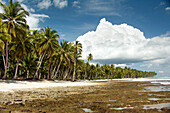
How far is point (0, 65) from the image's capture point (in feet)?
129

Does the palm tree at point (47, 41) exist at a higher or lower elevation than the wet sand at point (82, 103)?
higher

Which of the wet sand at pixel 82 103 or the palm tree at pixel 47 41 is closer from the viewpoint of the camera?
the wet sand at pixel 82 103

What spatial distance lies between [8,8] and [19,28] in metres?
4.46

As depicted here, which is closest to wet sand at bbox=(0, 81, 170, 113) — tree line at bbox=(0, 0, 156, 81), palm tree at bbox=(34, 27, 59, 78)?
tree line at bbox=(0, 0, 156, 81)

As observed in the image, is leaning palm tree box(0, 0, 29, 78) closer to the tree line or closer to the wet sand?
the tree line

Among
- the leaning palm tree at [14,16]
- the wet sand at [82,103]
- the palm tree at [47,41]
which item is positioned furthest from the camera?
the palm tree at [47,41]

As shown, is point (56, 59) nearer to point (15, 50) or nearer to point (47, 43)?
point (47, 43)

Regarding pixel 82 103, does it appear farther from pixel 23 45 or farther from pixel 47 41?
pixel 47 41

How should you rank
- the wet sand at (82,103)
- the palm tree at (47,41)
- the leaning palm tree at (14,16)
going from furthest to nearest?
the palm tree at (47,41)
the leaning palm tree at (14,16)
the wet sand at (82,103)

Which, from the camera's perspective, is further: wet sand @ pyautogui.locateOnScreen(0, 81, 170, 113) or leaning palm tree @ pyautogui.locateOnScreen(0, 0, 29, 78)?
leaning palm tree @ pyautogui.locateOnScreen(0, 0, 29, 78)

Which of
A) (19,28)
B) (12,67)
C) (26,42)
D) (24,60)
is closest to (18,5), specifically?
(19,28)

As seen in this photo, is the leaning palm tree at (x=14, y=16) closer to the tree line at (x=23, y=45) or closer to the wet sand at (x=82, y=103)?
the tree line at (x=23, y=45)

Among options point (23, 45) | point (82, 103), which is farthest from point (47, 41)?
point (82, 103)

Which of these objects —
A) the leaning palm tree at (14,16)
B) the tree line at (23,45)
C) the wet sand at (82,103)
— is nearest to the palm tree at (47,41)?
the tree line at (23,45)
